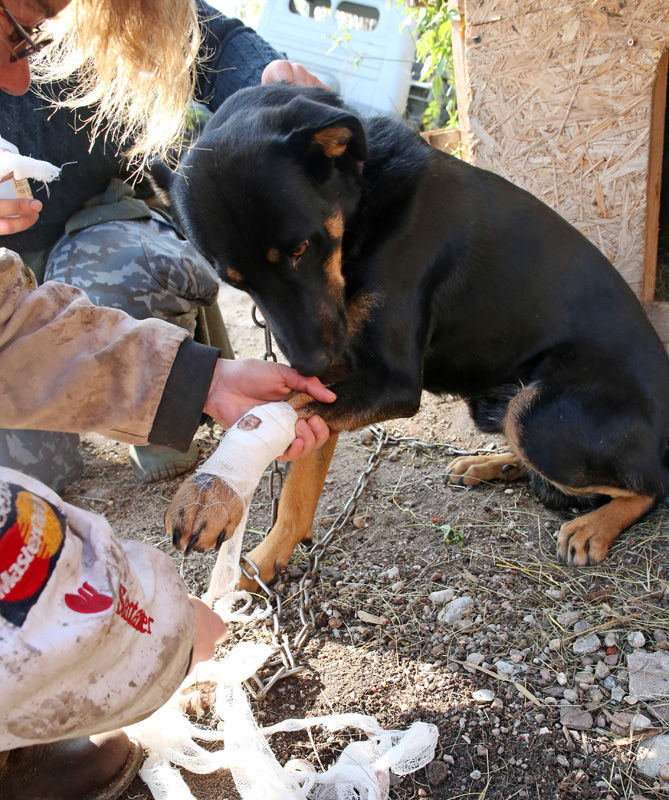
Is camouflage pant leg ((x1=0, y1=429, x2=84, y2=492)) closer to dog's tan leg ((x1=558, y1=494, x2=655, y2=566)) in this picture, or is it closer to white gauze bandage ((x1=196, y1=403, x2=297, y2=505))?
white gauze bandage ((x1=196, y1=403, x2=297, y2=505))

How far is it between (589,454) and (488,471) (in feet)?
2.13

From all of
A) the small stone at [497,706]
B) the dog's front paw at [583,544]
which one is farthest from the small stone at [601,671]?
the dog's front paw at [583,544]

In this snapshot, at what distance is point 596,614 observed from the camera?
2562 mm

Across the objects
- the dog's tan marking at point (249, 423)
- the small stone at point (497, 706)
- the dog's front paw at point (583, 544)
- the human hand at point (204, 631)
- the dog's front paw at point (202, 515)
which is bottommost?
the dog's front paw at point (583, 544)

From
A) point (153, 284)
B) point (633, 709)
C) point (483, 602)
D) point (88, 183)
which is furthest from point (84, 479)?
point (633, 709)

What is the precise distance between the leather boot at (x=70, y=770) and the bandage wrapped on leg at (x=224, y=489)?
0.57 metres

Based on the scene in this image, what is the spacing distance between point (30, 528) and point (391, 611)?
1501 mm

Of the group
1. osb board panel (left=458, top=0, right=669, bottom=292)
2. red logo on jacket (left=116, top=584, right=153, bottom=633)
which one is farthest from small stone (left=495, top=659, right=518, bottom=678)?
osb board panel (left=458, top=0, right=669, bottom=292)

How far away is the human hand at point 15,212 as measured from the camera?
85.4 inches

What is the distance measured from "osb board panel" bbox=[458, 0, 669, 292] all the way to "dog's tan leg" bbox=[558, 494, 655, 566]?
57.0 inches

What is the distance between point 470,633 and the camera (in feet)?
8.20

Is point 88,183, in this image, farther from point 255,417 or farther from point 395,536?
point 395,536

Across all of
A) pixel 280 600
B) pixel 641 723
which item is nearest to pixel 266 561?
pixel 280 600

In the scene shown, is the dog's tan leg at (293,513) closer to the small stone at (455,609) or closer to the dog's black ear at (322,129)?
the small stone at (455,609)
